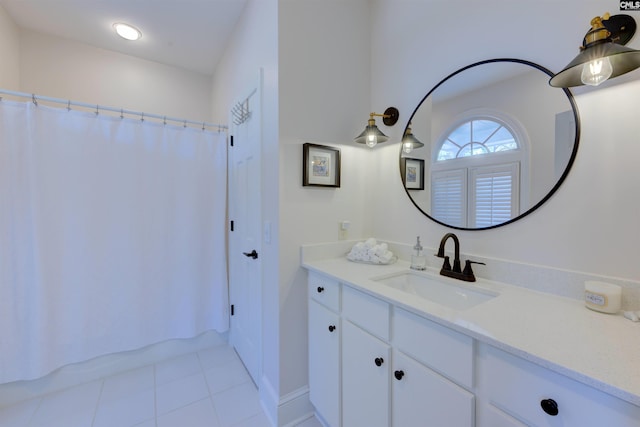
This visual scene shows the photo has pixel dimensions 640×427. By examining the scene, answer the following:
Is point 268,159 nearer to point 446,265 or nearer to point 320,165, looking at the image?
point 320,165

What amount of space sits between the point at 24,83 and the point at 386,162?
315cm

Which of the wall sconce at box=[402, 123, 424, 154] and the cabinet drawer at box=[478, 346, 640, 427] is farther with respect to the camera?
the wall sconce at box=[402, 123, 424, 154]

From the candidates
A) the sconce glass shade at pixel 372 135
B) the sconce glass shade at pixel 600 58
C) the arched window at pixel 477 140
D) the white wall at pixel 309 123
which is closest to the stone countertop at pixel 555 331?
the white wall at pixel 309 123

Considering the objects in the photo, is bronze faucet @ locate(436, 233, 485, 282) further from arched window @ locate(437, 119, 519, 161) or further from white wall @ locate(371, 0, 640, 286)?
arched window @ locate(437, 119, 519, 161)

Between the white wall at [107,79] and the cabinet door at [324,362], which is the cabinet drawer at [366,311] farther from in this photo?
the white wall at [107,79]

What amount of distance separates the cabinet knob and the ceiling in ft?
8.65

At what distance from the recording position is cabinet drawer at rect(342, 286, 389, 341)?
104cm

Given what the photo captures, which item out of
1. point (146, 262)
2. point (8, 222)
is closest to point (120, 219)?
point (146, 262)

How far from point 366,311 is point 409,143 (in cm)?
105

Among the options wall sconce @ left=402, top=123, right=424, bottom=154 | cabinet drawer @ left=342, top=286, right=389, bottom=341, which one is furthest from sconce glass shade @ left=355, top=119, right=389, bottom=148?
cabinet drawer @ left=342, top=286, right=389, bottom=341

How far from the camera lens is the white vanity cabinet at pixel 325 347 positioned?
1.29 metres

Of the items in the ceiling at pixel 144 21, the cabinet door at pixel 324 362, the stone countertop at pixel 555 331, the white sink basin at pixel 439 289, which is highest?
the ceiling at pixel 144 21

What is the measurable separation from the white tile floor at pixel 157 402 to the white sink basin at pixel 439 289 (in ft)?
3.29

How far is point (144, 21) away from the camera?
2.05 meters
